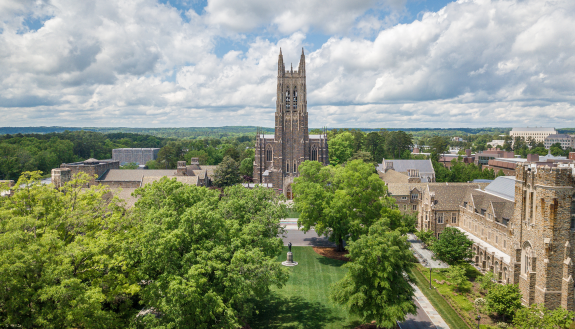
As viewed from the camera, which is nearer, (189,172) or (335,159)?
(189,172)

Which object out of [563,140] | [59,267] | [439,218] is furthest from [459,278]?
[563,140]

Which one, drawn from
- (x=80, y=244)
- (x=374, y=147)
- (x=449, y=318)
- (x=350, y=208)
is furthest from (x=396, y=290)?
(x=374, y=147)

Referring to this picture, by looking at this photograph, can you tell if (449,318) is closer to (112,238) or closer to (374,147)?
(112,238)

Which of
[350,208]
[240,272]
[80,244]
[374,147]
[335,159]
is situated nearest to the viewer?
[80,244]

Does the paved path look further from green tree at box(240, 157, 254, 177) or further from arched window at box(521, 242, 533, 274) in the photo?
green tree at box(240, 157, 254, 177)

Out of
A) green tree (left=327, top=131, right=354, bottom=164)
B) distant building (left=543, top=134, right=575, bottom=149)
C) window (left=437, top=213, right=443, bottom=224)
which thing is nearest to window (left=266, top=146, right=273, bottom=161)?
green tree (left=327, top=131, right=354, bottom=164)

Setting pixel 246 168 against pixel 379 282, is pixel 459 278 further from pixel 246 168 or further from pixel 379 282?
pixel 246 168

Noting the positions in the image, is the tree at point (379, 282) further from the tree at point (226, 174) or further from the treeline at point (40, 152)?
the treeline at point (40, 152)
